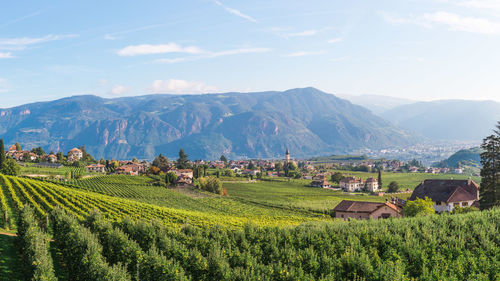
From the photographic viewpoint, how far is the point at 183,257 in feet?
82.6

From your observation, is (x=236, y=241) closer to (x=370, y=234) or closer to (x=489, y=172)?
(x=370, y=234)

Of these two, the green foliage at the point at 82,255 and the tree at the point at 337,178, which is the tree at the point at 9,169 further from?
the tree at the point at 337,178

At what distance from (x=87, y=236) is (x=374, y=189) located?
5272 inches

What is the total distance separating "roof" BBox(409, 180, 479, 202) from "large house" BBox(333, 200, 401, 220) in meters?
13.7

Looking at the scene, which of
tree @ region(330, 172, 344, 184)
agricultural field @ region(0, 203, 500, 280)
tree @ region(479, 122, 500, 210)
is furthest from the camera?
tree @ region(330, 172, 344, 184)

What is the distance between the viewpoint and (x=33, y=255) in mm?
24281

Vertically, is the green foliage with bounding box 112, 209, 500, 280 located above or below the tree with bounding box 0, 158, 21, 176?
below

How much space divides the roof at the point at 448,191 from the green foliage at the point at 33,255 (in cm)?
7399

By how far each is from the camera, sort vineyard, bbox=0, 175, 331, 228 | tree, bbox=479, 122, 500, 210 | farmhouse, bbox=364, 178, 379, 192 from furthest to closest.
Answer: farmhouse, bbox=364, 178, 379, 192 → tree, bbox=479, 122, 500, 210 → vineyard, bbox=0, 175, 331, 228

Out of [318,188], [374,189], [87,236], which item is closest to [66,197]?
[87,236]

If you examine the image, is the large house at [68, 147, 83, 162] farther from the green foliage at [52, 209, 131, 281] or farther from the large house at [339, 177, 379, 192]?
the green foliage at [52, 209, 131, 281]

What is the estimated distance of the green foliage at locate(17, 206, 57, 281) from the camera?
67.0 feet

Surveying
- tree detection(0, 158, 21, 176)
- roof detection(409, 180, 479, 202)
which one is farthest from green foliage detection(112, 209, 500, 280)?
tree detection(0, 158, 21, 176)

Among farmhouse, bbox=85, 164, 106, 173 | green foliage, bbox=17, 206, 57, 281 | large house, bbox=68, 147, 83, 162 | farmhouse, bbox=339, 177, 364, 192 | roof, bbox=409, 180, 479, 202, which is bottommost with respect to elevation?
farmhouse, bbox=339, 177, 364, 192
